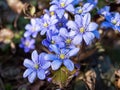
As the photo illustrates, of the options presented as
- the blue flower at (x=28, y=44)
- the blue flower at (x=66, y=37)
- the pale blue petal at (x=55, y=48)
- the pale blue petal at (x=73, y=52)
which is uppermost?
the blue flower at (x=28, y=44)

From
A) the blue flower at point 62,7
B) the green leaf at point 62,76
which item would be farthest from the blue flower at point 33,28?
the green leaf at point 62,76

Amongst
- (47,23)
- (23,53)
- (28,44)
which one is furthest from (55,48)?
(23,53)

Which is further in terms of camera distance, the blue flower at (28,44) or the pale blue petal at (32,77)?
the blue flower at (28,44)

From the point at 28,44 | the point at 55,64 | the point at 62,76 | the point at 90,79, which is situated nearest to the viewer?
the point at 55,64

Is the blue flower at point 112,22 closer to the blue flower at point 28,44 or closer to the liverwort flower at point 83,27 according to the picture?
the liverwort flower at point 83,27

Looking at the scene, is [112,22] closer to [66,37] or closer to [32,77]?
[66,37]

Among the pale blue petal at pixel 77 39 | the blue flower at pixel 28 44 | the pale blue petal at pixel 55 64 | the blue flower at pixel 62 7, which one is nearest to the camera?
the pale blue petal at pixel 55 64

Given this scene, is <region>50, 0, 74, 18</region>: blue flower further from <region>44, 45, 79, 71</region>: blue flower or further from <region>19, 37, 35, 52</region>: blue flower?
<region>19, 37, 35, 52</region>: blue flower
